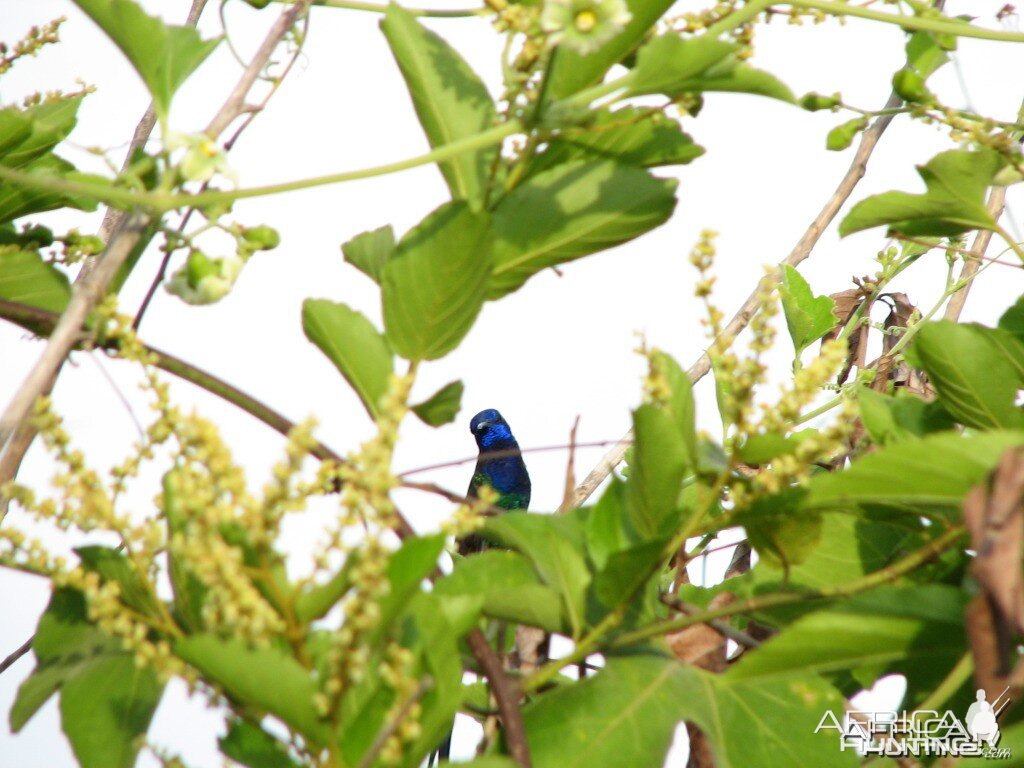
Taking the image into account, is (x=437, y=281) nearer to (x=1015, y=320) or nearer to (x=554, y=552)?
(x=554, y=552)

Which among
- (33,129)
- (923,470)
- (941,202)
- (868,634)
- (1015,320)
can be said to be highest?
(33,129)

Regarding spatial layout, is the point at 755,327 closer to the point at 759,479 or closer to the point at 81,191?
the point at 759,479

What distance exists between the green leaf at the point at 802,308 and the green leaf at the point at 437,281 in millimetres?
1253

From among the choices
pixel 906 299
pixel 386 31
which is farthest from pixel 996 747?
pixel 906 299

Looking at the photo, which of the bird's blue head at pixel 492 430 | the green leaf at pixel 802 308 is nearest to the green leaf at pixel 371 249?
the green leaf at pixel 802 308

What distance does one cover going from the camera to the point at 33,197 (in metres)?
1.28

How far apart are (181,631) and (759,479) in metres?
0.45

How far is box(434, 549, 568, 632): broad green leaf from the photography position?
87 cm

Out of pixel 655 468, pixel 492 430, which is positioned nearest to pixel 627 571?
pixel 655 468

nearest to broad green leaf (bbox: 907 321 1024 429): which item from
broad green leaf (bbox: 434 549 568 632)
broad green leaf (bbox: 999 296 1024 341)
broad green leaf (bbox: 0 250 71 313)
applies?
broad green leaf (bbox: 999 296 1024 341)

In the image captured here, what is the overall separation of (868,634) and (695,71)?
1.42ft

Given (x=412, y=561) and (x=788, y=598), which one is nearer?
(x=412, y=561)

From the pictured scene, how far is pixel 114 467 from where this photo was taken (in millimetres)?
837

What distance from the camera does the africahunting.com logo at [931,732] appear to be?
0.96 m
